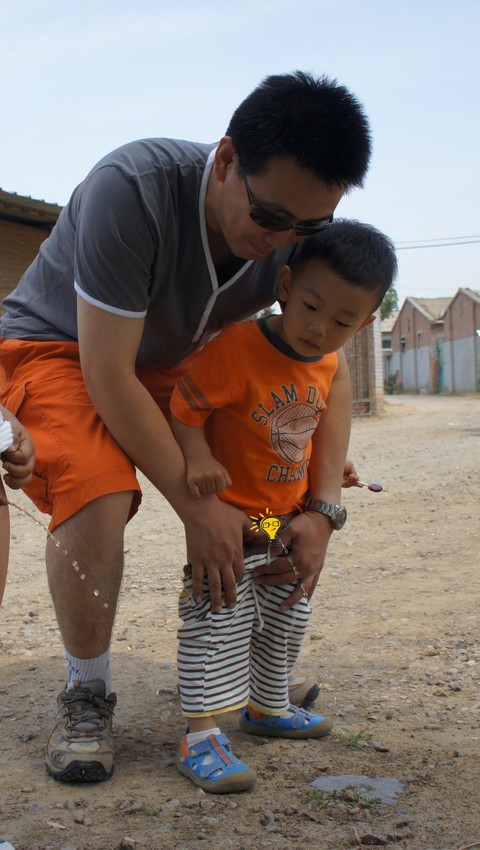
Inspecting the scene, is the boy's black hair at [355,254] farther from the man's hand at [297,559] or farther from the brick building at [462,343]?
the brick building at [462,343]

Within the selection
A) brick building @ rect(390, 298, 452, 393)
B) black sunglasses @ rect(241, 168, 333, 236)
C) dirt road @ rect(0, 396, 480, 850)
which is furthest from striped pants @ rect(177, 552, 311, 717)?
brick building @ rect(390, 298, 452, 393)

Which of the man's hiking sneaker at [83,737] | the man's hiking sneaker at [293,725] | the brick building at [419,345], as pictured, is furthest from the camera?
the brick building at [419,345]

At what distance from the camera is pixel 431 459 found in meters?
10.0

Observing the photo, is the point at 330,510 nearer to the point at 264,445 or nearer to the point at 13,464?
the point at 264,445

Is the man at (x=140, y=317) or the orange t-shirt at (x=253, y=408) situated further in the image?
the orange t-shirt at (x=253, y=408)

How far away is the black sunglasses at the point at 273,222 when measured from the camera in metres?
2.20

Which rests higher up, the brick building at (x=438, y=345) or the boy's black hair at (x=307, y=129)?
the boy's black hair at (x=307, y=129)

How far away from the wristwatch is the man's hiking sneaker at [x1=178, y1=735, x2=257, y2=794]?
71cm

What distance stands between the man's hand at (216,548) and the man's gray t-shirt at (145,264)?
1.86 feet

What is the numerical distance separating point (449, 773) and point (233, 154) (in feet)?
5.72

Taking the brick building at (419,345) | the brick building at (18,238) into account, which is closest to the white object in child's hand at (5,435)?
the brick building at (18,238)

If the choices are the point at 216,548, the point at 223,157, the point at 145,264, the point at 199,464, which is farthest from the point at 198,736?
the point at 223,157

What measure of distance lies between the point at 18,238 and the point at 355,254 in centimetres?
987

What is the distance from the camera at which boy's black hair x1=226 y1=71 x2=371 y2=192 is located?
6.91 feet
